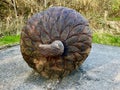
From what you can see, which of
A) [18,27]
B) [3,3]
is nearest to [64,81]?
[18,27]

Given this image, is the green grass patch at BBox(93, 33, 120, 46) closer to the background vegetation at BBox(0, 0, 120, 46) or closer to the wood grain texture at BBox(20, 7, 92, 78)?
the background vegetation at BBox(0, 0, 120, 46)

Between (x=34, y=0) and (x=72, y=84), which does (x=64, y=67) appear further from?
(x=34, y=0)

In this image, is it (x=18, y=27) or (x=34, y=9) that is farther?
(x=34, y=9)

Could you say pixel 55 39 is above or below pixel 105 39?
above

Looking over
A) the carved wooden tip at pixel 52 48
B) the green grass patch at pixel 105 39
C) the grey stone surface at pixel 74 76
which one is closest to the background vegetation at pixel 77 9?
the green grass patch at pixel 105 39

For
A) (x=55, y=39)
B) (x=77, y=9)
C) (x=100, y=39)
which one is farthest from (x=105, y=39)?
(x=55, y=39)

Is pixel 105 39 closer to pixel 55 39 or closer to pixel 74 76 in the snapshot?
pixel 74 76
